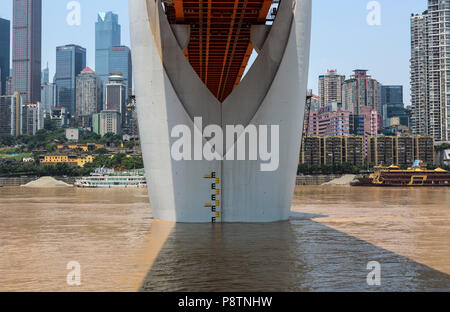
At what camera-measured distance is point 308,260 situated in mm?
16094

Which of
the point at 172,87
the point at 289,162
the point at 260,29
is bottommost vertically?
the point at 289,162

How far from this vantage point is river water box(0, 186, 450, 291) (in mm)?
12875

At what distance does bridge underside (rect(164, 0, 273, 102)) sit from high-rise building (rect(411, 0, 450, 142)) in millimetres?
154335

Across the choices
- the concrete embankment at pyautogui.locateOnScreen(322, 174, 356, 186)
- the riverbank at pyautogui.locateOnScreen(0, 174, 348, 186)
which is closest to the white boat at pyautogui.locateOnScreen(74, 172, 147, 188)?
the riverbank at pyautogui.locateOnScreen(0, 174, 348, 186)

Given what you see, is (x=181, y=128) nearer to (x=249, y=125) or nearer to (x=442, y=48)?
(x=249, y=125)

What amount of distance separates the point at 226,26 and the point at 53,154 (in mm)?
144857

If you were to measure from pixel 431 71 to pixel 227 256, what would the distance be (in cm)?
17686

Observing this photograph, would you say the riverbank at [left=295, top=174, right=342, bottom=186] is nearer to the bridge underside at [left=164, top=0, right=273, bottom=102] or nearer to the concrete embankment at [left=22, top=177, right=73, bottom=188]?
the concrete embankment at [left=22, top=177, right=73, bottom=188]

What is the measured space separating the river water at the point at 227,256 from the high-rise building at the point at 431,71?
527ft

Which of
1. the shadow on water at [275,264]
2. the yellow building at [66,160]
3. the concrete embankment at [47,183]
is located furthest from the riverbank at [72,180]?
the shadow on water at [275,264]

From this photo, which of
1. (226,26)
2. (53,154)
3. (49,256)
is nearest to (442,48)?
(53,154)

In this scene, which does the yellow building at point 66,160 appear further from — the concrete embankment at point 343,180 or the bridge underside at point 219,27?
the bridge underside at point 219,27

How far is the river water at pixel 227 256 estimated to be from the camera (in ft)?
42.2
